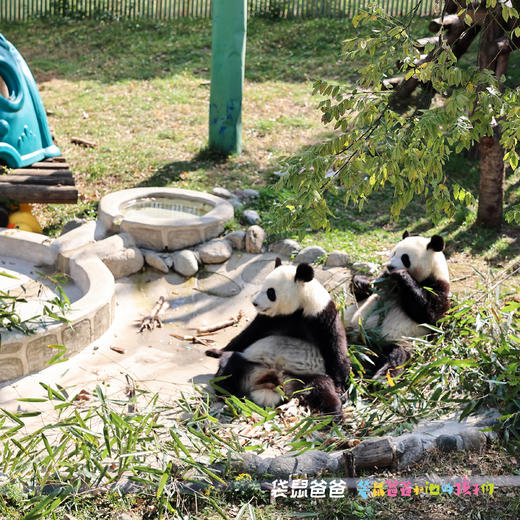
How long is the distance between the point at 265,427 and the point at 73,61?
1190 cm

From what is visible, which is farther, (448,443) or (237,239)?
(237,239)

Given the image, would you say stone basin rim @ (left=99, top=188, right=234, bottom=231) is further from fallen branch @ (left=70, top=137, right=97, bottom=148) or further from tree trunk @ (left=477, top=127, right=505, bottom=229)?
tree trunk @ (left=477, top=127, right=505, bottom=229)

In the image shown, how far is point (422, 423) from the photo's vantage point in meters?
4.61

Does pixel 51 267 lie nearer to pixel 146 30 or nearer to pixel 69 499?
pixel 69 499

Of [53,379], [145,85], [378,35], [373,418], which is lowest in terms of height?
[53,379]

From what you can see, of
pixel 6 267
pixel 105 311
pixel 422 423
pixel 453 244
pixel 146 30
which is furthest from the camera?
pixel 146 30

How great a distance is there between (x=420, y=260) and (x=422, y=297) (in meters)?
0.32

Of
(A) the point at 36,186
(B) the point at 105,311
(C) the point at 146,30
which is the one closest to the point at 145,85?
(C) the point at 146,30

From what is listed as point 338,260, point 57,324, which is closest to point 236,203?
point 338,260

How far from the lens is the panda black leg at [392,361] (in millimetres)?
5398

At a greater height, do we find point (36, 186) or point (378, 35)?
point (378, 35)

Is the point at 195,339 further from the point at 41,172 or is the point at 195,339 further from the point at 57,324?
the point at 41,172

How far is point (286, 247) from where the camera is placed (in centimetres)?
770

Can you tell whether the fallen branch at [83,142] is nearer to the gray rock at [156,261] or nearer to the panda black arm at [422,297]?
the gray rock at [156,261]
